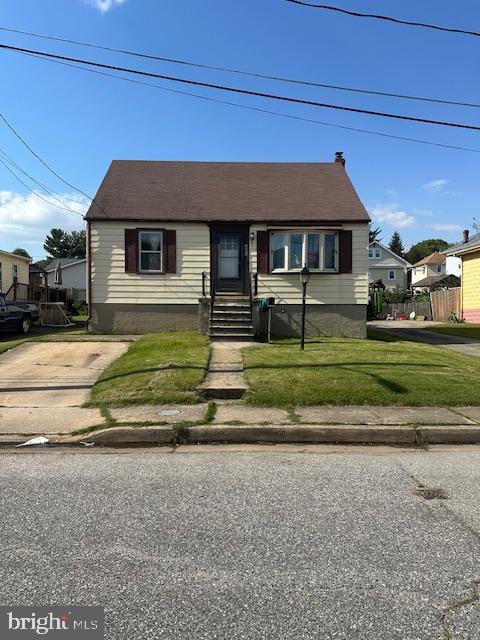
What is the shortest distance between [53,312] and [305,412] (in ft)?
59.3

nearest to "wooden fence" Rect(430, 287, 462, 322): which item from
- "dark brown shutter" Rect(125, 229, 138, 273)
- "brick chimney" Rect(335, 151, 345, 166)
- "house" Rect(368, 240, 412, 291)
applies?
"brick chimney" Rect(335, 151, 345, 166)

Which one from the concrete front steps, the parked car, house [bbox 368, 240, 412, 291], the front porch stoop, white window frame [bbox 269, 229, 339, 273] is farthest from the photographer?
house [bbox 368, 240, 412, 291]

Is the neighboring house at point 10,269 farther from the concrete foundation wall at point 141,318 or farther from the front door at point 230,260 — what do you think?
the front door at point 230,260

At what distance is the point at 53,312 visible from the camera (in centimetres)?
2277

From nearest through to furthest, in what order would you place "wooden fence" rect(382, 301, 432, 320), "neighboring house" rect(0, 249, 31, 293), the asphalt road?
1. the asphalt road
2. "neighboring house" rect(0, 249, 31, 293)
3. "wooden fence" rect(382, 301, 432, 320)

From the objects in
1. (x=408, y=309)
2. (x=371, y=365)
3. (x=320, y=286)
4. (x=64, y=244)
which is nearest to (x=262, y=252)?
(x=320, y=286)

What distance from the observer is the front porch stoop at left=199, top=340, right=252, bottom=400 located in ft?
27.2

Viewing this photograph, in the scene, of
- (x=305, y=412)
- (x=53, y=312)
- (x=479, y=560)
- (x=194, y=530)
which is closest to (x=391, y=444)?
(x=305, y=412)

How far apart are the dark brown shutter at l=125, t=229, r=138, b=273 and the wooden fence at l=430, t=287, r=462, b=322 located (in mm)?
20360

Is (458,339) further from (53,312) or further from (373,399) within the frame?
(53,312)

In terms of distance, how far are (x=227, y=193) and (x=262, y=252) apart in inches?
116

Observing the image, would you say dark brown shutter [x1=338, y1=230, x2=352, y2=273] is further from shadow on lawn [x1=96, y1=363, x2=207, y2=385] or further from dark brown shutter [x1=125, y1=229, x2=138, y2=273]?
shadow on lawn [x1=96, y1=363, x2=207, y2=385]

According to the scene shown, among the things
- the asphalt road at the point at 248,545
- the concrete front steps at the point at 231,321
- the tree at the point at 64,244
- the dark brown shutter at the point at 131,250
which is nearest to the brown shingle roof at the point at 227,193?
the dark brown shutter at the point at 131,250

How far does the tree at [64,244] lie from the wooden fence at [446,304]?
8397 cm
